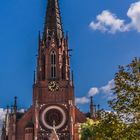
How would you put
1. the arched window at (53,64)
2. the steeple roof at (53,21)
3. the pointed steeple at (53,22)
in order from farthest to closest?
the steeple roof at (53,21) < the pointed steeple at (53,22) < the arched window at (53,64)

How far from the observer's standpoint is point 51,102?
303 ft

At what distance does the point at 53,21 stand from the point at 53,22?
247mm

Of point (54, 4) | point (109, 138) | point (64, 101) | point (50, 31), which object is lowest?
point (109, 138)

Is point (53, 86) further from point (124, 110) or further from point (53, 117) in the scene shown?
point (124, 110)

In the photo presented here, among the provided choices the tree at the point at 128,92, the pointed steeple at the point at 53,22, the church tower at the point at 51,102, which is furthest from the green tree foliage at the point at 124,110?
the pointed steeple at the point at 53,22

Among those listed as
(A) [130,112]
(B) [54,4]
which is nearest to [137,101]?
(A) [130,112]

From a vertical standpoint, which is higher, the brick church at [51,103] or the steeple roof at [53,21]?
the steeple roof at [53,21]

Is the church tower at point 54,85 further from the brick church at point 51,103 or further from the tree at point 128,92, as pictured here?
the tree at point 128,92

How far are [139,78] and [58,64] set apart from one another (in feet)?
233

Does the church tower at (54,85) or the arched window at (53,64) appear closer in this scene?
the church tower at (54,85)

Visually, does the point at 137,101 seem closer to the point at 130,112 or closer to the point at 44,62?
the point at 130,112

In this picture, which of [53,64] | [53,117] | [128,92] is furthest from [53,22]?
[128,92]

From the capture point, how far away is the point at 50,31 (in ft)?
329

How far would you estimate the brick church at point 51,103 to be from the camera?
89694 mm
